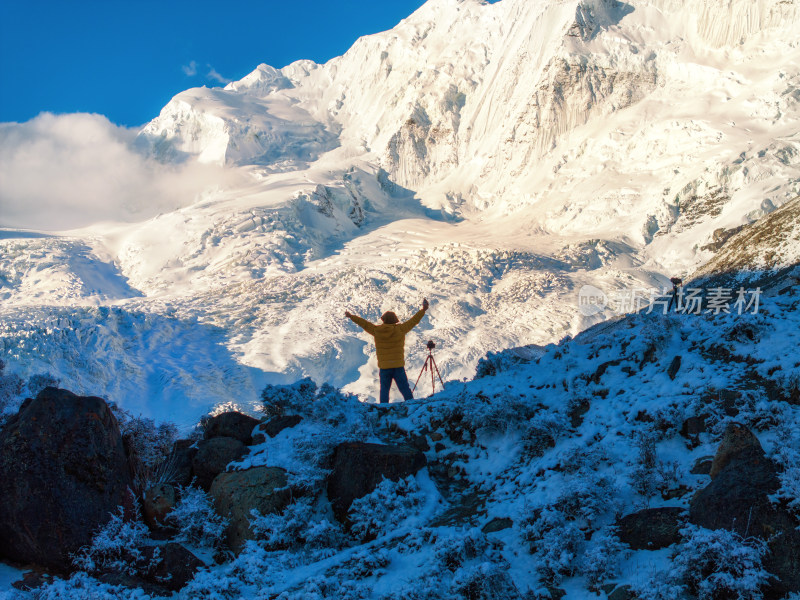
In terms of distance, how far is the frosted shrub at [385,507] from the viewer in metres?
4.36

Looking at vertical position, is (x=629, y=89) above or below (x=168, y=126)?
below

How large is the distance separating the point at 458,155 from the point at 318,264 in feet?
84.5

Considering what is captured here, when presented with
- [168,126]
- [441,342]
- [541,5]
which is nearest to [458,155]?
[541,5]

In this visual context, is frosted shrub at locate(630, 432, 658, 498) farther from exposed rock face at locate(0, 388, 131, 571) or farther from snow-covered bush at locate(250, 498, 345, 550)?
exposed rock face at locate(0, 388, 131, 571)

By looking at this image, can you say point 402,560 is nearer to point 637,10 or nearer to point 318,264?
point 318,264

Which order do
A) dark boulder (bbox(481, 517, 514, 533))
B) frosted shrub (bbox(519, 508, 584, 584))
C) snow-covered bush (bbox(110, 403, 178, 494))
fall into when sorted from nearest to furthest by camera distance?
frosted shrub (bbox(519, 508, 584, 584))
dark boulder (bbox(481, 517, 514, 533))
snow-covered bush (bbox(110, 403, 178, 494))

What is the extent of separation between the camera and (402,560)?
3.73 metres

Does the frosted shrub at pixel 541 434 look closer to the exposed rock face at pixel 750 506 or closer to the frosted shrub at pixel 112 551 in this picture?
the exposed rock face at pixel 750 506

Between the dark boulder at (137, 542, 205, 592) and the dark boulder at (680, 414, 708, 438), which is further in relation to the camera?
the dark boulder at (680, 414, 708, 438)

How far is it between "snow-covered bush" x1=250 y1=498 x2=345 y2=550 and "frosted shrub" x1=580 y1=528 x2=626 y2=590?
6.20 feet

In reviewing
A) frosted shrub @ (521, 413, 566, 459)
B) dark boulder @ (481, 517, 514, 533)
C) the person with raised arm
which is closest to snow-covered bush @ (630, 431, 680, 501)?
frosted shrub @ (521, 413, 566, 459)

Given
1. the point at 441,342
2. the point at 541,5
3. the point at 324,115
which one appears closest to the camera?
the point at 441,342

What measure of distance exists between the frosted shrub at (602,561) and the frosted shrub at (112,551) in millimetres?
3064

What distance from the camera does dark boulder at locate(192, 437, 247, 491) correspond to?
17.5ft
